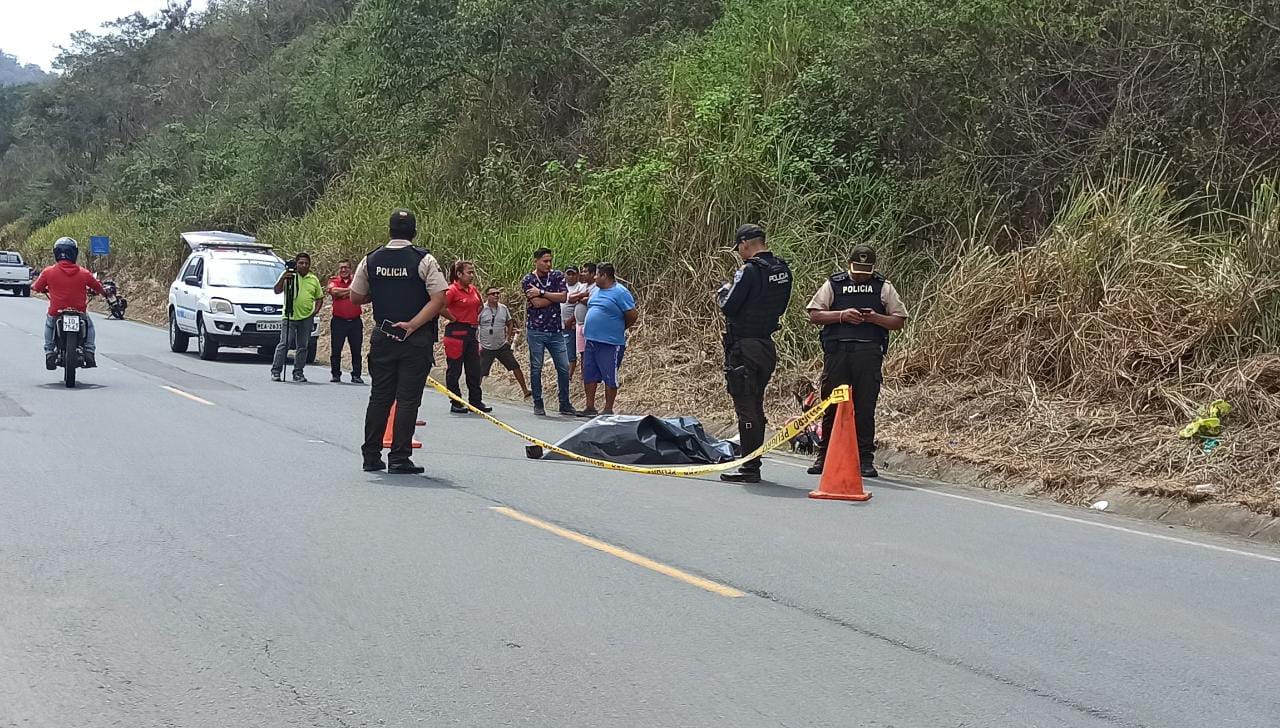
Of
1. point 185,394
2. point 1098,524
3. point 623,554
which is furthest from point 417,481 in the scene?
point 185,394

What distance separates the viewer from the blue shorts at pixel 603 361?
16438mm

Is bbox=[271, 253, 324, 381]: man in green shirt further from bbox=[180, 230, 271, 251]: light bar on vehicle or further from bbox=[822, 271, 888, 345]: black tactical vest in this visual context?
bbox=[822, 271, 888, 345]: black tactical vest

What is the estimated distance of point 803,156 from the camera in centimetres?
1969

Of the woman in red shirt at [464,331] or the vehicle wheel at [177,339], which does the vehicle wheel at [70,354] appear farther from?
the vehicle wheel at [177,339]

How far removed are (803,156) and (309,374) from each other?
8.50 m

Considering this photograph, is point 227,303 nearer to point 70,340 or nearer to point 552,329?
point 70,340

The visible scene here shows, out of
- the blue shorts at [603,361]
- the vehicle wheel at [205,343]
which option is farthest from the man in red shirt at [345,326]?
the blue shorts at [603,361]

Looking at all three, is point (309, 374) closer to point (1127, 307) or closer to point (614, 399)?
point (614, 399)

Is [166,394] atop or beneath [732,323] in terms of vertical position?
beneath

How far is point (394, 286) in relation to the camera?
10.9 meters

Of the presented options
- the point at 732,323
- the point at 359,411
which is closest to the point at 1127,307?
the point at 732,323

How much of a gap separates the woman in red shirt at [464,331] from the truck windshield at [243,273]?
887 centimetres

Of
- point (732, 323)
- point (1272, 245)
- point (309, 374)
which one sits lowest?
point (309, 374)

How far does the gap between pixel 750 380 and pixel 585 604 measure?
4.80 metres
